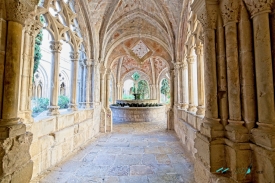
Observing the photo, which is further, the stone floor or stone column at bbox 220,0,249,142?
the stone floor

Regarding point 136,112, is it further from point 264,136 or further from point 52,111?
point 264,136

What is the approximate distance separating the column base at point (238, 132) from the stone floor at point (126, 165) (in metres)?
1.40

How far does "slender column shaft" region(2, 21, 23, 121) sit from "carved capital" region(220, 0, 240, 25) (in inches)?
102

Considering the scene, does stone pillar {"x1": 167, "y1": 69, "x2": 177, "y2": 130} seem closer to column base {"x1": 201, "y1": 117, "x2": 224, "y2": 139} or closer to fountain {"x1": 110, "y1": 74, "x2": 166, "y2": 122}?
fountain {"x1": 110, "y1": 74, "x2": 166, "y2": 122}

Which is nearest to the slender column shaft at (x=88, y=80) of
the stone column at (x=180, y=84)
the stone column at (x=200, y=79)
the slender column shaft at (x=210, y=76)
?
the stone column at (x=180, y=84)

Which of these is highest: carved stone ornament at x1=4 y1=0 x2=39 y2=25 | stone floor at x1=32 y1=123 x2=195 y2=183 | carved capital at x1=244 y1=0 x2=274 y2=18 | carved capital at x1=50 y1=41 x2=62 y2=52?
carved capital at x1=50 y1=41 x2=62 y2=52

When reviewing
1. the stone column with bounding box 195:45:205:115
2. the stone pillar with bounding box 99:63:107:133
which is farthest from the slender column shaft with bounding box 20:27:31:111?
the stone pillar with bounding box 99:63:107:133

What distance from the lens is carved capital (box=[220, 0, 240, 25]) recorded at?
1684 millimetres

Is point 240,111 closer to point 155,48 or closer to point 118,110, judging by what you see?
point 155,48

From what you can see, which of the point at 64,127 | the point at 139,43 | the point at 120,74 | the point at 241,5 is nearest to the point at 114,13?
the point at 139,43

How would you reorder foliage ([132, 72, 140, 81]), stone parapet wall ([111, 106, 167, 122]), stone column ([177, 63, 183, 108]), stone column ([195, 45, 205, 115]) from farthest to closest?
1. foliage ([132, 72, 140, 81])
2. stone parapet wall ([111, 106, 167, 122])
3. stone column ([177, 63, 183, 108])
4. stone column ([195, 45, 205, 115])

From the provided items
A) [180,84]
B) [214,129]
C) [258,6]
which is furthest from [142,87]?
[258,6]

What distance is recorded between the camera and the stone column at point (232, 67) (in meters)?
1.64

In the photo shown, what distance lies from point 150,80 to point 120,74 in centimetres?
308
